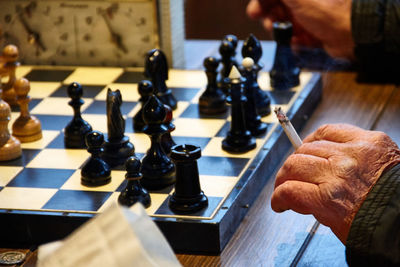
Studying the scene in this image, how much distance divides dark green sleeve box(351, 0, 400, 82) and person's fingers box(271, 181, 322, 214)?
1105 mm

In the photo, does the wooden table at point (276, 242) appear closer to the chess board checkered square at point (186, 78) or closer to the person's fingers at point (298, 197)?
the person's fingers at point (298, 197)

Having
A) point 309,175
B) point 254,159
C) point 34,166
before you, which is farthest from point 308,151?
point 34,166

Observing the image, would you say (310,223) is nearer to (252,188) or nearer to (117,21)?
(252,188)

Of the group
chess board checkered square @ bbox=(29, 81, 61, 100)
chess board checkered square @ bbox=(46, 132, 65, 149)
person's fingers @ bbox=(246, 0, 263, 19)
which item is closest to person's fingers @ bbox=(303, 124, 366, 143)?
chess board checkered square @ bbox=(46, 132, 65, 149)

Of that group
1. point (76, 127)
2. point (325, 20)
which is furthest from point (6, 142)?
point (325, 20)

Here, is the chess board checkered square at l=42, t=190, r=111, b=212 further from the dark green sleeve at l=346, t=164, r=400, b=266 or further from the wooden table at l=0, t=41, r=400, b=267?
the dark green sleeve at l=346, t=164, r=400, b=266

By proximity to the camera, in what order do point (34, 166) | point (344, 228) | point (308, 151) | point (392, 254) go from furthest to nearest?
1. point (34, 166)
2. point (308, 151)
3. point (344, 228)
4. point (392, 254)

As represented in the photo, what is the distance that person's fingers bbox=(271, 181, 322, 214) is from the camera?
143cm

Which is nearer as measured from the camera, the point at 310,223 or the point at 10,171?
the point at 310,223

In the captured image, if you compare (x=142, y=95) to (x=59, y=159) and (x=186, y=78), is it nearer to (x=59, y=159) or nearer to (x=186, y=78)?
(x=59, y=159)

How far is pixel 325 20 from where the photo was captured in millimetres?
2531

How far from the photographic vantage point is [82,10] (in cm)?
255

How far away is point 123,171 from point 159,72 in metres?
0.39

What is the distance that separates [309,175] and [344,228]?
0.41 feet
